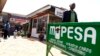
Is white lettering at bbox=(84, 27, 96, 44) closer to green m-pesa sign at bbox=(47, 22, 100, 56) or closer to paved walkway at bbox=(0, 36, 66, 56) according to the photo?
green m-pesa sign at bbox=(47, 22, 100, 56)

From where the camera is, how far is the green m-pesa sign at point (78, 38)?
8.00 feet

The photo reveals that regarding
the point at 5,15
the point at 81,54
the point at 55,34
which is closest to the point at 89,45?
the point at 81,54

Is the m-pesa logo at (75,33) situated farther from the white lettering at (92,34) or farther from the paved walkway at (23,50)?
the paved walkway at (23,50)


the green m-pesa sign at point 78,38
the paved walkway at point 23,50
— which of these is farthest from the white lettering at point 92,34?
the paved walkway at point 23,50

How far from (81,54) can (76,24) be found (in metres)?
0.48

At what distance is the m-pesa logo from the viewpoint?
2.50 metres

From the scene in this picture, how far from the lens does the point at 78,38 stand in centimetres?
289

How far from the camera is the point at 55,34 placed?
12.9 feet

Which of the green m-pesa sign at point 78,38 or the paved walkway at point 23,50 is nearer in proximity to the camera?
the green m-pesa sign at point 78,38

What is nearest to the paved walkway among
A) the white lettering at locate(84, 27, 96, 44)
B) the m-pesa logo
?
the m-pesa logo

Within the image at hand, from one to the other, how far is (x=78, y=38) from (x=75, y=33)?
0.12 metres

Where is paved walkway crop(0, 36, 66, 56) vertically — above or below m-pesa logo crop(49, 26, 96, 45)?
below

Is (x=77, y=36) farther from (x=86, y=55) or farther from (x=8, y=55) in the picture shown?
(x=8, y=55)

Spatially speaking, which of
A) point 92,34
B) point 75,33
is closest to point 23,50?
point 75,33
